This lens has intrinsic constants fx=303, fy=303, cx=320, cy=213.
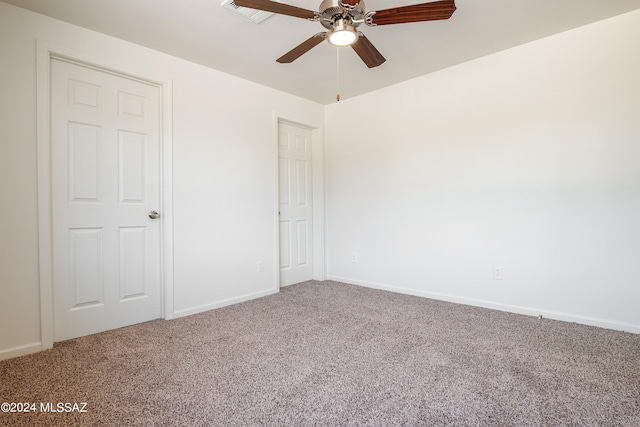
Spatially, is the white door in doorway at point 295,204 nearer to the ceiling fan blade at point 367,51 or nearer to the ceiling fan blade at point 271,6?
the ceiling fan blade at point 367,51

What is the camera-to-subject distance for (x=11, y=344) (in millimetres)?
1990

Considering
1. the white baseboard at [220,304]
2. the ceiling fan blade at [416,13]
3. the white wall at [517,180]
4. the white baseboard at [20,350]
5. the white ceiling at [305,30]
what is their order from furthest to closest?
1. the white baseboard at [220,304]
2. the white wall at [517,180]
3. the white ceiling at [305,30]
4. the white baseboard at [20,350]
5. the ceiling fan blade at [416,13]

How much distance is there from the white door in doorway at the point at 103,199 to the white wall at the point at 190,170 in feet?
0.48

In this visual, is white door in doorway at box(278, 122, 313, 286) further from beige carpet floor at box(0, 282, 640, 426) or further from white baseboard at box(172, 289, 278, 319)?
beige carpet floor at box(0, 282, 640, 426)

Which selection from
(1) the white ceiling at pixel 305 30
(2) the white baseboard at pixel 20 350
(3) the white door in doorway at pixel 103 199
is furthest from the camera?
(3) the white door in doorway at pixel 103 199

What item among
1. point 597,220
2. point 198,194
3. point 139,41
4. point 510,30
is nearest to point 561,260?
point 597,220

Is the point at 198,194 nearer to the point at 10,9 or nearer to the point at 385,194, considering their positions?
the point at 10,9

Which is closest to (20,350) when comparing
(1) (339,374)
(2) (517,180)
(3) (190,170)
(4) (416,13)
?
(3) (190,170)

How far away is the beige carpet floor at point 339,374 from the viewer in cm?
140

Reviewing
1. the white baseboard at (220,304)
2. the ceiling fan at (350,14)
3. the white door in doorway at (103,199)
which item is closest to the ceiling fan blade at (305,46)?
the ceiling fan at (350,14)

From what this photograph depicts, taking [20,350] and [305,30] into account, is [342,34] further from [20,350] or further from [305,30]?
[20,350]

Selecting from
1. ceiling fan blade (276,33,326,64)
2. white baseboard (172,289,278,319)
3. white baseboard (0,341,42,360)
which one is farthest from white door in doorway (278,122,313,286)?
white baseboard (0,341,42,360)

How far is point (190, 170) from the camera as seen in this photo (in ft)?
9.32

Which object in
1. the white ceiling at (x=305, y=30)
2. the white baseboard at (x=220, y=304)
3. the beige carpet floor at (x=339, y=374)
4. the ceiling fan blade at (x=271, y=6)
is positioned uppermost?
the white ceiling at (x=305, y=30)
